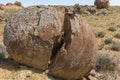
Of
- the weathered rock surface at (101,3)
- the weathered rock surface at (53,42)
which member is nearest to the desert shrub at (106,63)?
the weathered rock surface at (53,42)

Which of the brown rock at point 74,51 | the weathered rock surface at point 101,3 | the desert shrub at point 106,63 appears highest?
the brown rock at point 74,51

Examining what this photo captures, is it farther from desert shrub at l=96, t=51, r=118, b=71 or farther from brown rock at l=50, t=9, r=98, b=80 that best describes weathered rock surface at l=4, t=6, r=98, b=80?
desert shrub at l=96, t=51, r=118, b=71

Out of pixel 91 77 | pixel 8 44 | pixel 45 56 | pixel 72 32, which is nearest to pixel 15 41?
pixel 8 44

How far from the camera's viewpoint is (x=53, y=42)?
12.7 metres

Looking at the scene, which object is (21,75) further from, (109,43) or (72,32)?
(109,43)

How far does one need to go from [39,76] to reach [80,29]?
2223 mm

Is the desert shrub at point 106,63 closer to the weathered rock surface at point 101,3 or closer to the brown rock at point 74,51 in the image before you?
the brown rock at point 74,51

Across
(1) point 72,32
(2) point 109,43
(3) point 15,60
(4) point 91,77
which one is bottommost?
(2) point 109,43

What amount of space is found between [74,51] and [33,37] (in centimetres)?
153

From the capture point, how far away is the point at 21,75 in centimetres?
1255

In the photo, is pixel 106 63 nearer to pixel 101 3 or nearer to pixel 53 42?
pixel 53 42

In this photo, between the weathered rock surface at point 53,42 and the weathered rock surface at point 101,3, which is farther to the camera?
the weathered rock surface at point 101,3

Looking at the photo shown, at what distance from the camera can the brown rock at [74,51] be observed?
12.6 meters

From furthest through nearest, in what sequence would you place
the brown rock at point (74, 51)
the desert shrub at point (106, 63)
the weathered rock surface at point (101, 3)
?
the weathered rock surface at point (101, 3) → the desert shrub at point (106, 63) → the brown rock at point (74, 51)
